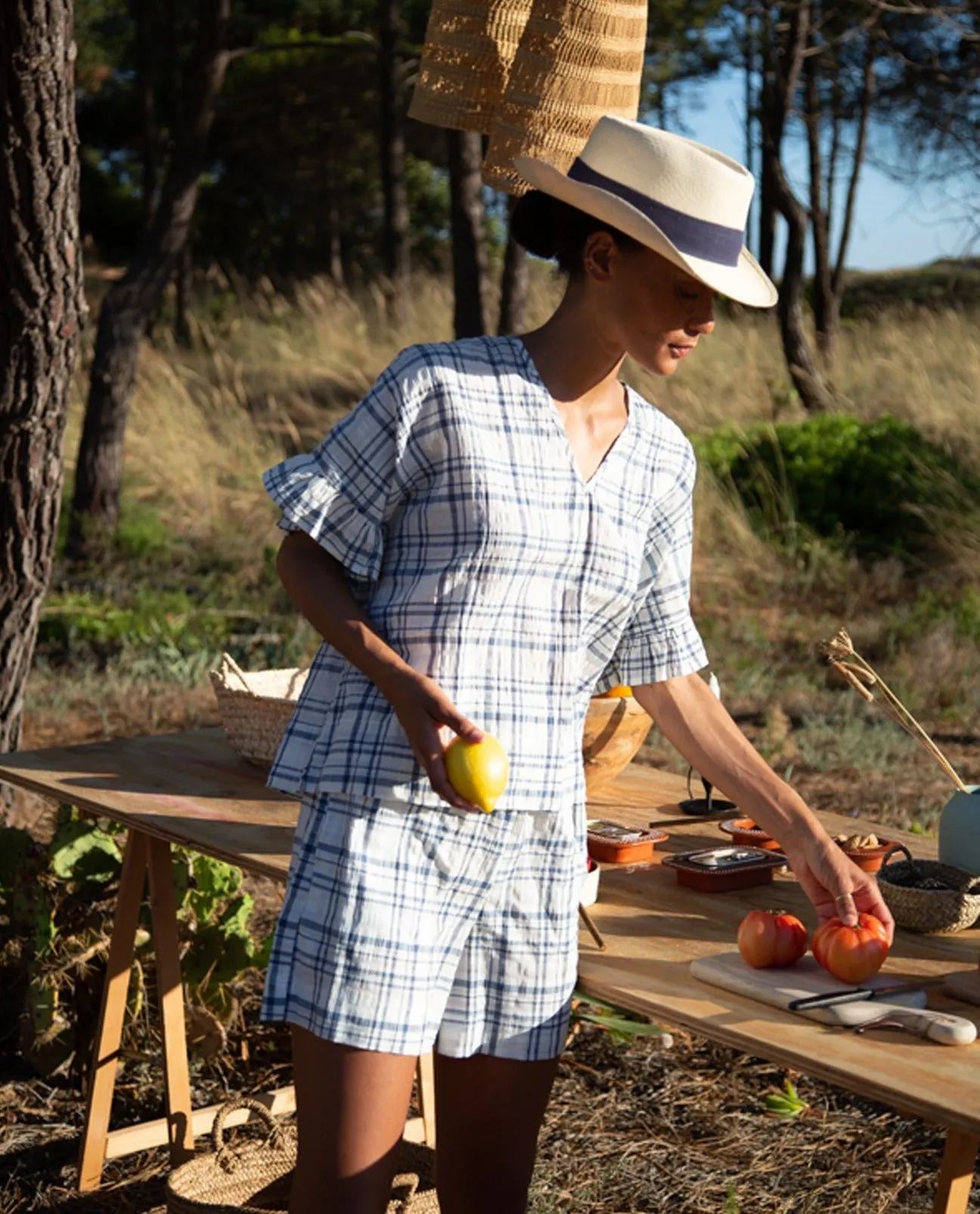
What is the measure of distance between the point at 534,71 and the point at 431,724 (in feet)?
5.31

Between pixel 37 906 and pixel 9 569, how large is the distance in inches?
41.4

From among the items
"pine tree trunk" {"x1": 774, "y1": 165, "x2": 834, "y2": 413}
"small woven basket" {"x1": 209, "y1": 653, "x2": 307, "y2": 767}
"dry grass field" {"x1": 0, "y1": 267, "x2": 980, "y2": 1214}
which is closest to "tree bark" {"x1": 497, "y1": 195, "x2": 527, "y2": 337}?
"dry grass field" {"x1": 0, "y1": 267, "x2": 980, "y2": 1214}

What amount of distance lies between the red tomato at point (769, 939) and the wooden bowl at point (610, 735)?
743mm

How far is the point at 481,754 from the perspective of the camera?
178cm

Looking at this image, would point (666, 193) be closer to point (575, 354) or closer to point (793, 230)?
point (575, 354)

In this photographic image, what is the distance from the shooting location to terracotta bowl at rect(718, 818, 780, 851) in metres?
2.69

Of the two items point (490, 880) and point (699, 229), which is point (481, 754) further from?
point (699, 229)

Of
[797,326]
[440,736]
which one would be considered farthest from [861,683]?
[797,326]

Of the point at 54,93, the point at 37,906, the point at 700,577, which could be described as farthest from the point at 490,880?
the point at 700,577

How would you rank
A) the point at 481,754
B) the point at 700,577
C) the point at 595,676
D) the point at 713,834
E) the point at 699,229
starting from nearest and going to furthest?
the point at 481,754, the point at 699,229, the point at 595,676, the point at 713,834, the point at 700,577

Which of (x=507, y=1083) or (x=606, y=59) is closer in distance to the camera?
(x=507, y=1083)

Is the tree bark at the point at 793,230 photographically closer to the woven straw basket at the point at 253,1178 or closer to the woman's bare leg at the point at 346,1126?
the woven straw basket at the point at 253,1178

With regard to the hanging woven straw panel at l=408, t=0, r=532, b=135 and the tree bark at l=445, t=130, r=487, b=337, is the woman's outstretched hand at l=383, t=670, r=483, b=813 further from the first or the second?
the tree bark at l=445, t=130, r=487, b=337

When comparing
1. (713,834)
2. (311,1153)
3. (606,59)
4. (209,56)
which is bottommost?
(311,1153)
